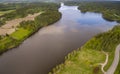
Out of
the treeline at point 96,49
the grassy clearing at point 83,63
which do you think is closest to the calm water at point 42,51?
the treeline at point 96,49

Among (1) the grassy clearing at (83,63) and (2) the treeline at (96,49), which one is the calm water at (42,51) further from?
(1) the grassy clearing at (83,63)

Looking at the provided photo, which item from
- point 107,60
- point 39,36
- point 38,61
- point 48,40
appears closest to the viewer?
point 107,60

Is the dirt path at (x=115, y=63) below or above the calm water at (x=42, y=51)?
above

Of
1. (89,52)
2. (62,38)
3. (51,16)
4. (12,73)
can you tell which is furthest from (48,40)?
(51,16)

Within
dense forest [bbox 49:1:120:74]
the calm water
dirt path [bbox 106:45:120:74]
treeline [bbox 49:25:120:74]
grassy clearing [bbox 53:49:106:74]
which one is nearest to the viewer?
dirt path [bbox 106:45:120:74]

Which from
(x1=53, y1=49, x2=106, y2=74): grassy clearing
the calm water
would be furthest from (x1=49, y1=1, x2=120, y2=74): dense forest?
the calm water

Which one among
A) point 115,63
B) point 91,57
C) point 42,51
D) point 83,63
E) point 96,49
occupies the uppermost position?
point 115,63

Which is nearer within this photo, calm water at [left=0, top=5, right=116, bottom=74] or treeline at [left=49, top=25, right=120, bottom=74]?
treeline at [left=49, top=25, right=120, bottom=74]

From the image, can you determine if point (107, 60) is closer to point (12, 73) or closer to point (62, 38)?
point (12, 73)

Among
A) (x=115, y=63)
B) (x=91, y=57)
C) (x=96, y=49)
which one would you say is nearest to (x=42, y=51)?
(x=96, y=49)

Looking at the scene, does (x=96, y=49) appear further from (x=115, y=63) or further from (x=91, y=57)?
(x=115, y=63)

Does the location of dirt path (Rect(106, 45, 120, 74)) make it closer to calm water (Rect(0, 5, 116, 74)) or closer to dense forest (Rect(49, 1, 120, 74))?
dense forest (Rect(49, 1, 120, 74))
